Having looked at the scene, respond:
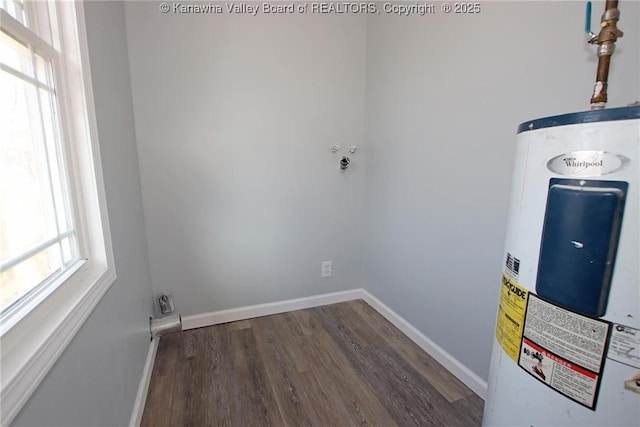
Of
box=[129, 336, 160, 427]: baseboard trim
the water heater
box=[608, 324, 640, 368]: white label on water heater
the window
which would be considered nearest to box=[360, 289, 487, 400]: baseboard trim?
the water heater

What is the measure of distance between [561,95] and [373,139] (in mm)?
1300

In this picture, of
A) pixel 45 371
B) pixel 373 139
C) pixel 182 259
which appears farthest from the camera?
pixel 373 139

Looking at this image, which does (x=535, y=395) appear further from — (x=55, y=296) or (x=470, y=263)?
(x=55, y=296)

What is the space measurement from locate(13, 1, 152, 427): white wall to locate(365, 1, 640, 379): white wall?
1666mm

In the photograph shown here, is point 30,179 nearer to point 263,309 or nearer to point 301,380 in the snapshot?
point 301,380

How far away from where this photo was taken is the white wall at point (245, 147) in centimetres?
187

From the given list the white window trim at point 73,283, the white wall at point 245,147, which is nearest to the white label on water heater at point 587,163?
the white window trim at point 73,283

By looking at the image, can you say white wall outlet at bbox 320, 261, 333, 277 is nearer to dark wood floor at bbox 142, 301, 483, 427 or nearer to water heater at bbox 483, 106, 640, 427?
dark wood floor at bbox 142, 301, 483, 427

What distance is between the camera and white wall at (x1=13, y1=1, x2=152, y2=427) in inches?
29.3

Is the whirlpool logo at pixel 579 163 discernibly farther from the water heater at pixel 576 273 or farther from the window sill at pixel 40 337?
the window sill at pixel 40 337

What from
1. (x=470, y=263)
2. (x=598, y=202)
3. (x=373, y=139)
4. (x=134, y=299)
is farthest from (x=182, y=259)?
(x=598, y=202)

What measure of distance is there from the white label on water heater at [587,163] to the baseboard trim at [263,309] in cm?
205

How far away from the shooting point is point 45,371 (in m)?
0.64

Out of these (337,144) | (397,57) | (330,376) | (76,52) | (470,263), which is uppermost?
(397,57)
